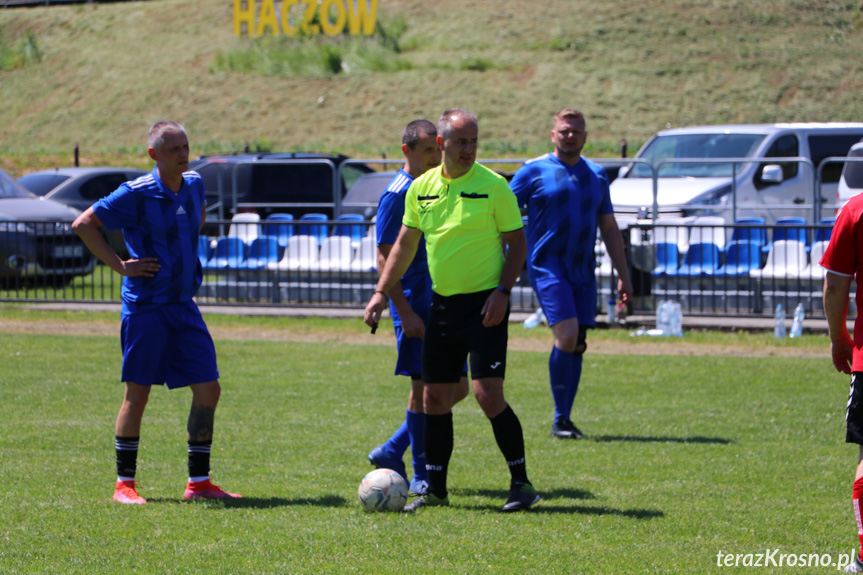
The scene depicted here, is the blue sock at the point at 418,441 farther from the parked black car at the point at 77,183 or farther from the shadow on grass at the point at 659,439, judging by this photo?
the parked black car at the point at 77,183

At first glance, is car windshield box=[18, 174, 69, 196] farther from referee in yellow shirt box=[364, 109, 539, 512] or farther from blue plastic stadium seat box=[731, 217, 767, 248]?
referee in yellow shirt box=[364, 109, 539, 512]

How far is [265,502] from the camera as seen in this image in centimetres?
560

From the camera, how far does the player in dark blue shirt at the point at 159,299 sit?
556 centimetres

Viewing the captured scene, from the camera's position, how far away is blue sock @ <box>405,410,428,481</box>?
5820 millimetres

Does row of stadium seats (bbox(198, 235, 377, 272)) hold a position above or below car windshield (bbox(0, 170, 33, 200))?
below

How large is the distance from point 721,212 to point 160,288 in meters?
12.1

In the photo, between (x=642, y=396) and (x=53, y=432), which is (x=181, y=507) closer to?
(x=53, y=432)

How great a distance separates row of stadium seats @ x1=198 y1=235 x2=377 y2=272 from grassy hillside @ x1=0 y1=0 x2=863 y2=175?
85.5 ft

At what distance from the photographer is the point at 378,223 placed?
18.9ft

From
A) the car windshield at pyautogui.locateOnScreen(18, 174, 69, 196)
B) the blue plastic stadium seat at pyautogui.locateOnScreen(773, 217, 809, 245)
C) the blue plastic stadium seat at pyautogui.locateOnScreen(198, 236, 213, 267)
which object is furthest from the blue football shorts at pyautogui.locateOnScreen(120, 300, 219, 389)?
the car windshield at pyautogui.locateOnScreen(18, 174, 69, 196)

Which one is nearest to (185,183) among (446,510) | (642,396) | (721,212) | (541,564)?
(446,510)

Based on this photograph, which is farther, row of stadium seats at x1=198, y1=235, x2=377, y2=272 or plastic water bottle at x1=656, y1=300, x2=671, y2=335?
row of stadium seats at x1=198, y1=235, x2=377, y2=272

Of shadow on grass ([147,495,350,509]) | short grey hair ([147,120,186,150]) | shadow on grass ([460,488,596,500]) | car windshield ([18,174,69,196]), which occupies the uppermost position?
car windshield ([18,174,69,196])

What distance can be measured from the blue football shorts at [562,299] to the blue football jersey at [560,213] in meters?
0.05
